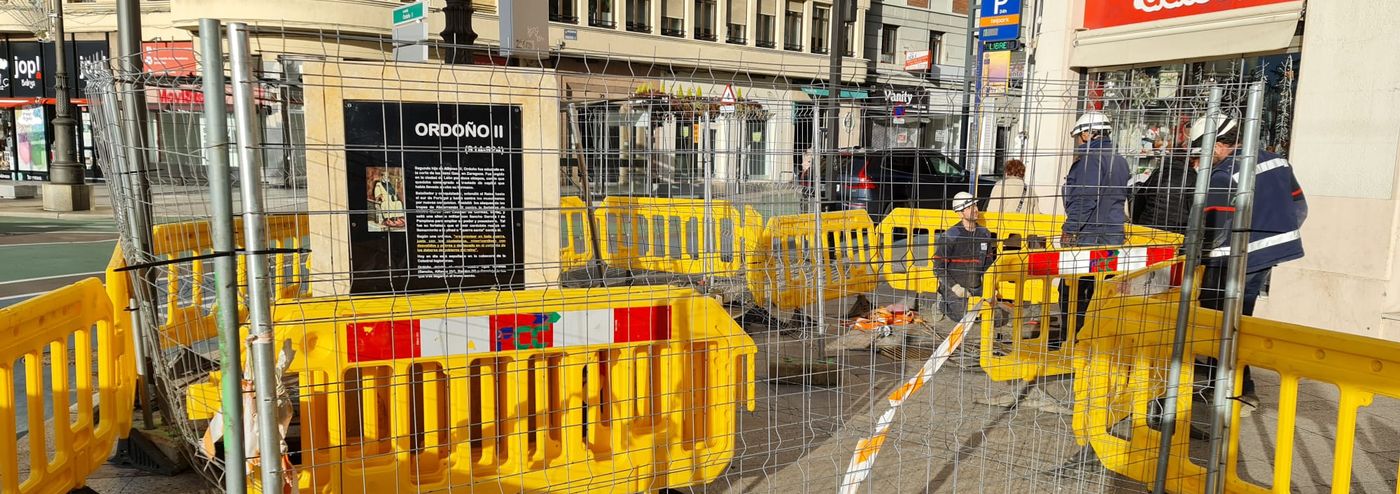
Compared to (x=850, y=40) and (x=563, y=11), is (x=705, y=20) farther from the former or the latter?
(x=850, y=40)

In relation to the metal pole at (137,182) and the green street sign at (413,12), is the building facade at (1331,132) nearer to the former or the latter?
the green street sign at (413,12)

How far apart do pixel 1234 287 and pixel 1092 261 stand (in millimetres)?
1719

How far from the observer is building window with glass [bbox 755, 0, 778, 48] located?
112 feet

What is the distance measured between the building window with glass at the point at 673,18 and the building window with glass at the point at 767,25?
3420 mm

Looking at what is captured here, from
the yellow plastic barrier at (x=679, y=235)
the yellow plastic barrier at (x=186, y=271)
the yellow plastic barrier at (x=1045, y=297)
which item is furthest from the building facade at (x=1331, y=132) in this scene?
the yellow plastic barrier at (x=186, y=271)

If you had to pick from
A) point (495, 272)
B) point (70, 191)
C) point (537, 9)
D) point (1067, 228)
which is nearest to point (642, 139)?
point (537, 9)

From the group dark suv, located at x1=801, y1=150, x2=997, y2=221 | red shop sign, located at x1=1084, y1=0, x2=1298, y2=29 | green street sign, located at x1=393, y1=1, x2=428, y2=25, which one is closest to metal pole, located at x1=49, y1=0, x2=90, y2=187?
green street sign, located at x1=393, y1=1, x2=428, y2=25

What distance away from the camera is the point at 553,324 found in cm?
362

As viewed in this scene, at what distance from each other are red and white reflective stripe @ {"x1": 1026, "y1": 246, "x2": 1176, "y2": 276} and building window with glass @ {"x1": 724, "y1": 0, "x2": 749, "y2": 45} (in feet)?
94.2

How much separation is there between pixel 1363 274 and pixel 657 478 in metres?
6.52

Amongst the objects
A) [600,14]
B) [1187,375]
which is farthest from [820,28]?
[1187,375]

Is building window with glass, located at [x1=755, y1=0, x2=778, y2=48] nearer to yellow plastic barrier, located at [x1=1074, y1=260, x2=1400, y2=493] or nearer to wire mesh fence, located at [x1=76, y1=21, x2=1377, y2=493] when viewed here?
wire mesh fence, located at [x1=76, y1=21, x2=1377, y2=493]

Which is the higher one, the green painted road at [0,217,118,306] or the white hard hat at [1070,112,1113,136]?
the white hard hat at [1070,112,1113,136]

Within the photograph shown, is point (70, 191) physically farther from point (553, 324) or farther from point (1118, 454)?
point (1118, 454)
